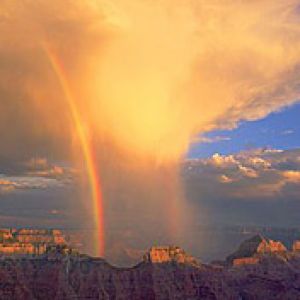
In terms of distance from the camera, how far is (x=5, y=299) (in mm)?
161750

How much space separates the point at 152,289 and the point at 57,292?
2931 centimetres

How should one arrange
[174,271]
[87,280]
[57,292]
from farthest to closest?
[174,271] < [87,280] < [57,292]

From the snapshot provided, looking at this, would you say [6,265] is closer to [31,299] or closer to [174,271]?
[31,299]

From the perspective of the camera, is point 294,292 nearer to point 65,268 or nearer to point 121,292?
point 121,292

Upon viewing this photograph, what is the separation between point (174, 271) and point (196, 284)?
13173mm

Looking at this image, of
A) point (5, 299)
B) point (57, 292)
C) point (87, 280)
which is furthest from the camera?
point (87, 280)

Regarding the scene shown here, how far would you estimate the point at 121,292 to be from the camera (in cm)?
17688

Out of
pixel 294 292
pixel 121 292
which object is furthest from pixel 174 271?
pixel 294 292

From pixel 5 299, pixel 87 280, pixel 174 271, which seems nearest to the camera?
pixel 5 299

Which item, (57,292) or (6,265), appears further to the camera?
(6,265)

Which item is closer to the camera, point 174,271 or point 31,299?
point 31,299

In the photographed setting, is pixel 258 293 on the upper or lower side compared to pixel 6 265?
lower

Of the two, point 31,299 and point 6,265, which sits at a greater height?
point 6,265

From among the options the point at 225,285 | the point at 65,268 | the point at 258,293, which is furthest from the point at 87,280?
the point at 258,293
